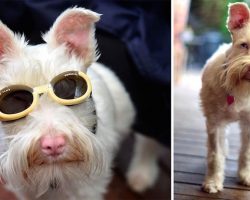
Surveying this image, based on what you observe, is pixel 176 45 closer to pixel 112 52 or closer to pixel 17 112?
pixel 112 52

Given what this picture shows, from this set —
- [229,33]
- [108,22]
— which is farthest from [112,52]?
[229,33]

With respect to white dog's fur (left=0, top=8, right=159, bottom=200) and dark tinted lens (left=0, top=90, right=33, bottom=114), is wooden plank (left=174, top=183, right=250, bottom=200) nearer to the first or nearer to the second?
white dog's fur (left=0, top=8, right=159, bottom=200)

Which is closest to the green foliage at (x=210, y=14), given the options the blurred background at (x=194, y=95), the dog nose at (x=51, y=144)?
the blurred background at (x=194, y=95)

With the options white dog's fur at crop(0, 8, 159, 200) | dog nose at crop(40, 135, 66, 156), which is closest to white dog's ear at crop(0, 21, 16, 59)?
white dog's fur at crop(0, 8, 159, 200)

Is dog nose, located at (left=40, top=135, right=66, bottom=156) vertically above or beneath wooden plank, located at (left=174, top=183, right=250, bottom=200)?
above

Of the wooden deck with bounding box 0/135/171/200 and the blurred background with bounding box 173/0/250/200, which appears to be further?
the wooden deck with bounding box 0/135/171/200
